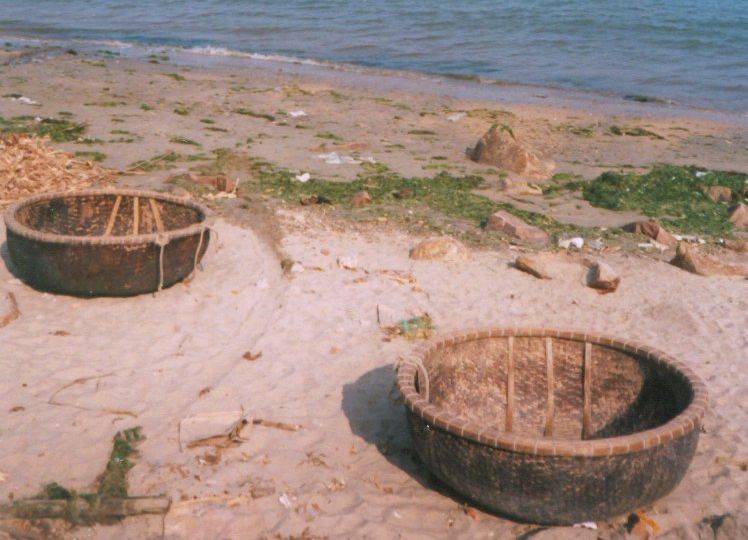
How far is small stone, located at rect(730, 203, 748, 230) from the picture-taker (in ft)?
27.0

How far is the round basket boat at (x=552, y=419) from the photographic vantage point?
3455mm

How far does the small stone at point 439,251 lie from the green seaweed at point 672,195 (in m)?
2.51

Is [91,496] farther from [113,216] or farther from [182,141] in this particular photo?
[182,141]

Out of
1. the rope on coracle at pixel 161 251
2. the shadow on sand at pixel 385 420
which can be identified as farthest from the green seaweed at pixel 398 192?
the shadow on sand at pixel 385 420

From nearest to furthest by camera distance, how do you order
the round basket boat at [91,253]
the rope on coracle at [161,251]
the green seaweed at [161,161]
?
the round basket boat at [91,253] < the rope on coracle at [161,251] < the green seaweed at [161,161]

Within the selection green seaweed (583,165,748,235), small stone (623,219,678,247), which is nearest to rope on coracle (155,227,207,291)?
small stone (623,219,678,247)

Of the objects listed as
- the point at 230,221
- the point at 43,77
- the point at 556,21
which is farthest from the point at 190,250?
the point at 556,21

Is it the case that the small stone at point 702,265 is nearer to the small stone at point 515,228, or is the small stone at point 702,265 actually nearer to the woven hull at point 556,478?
the small stone at point 515,228

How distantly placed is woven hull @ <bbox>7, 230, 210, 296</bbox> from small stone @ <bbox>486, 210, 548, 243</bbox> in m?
2.93

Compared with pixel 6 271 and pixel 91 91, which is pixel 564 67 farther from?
pixel 6 271

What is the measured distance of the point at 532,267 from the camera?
6707 millimetres

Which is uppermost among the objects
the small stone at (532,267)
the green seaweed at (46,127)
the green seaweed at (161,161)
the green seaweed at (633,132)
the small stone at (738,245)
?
the green seaweed at (46,127)

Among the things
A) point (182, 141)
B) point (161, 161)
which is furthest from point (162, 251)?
point (182, 141)

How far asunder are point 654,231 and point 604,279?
154cm
